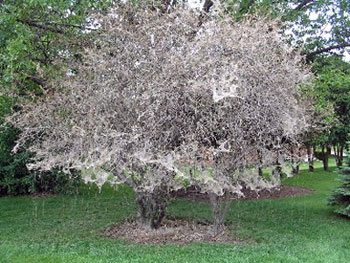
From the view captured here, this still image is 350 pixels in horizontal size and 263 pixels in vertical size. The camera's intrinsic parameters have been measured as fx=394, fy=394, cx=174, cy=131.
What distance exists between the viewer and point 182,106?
211 inches

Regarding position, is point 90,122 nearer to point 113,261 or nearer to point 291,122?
point 113,261

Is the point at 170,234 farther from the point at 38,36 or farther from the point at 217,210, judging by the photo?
the point at 38,36

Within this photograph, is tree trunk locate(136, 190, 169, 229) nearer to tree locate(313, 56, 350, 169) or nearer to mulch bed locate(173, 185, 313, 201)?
mulch bed locate(173, 185, 313, 201)

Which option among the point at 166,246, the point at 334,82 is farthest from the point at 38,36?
the point at 334,82

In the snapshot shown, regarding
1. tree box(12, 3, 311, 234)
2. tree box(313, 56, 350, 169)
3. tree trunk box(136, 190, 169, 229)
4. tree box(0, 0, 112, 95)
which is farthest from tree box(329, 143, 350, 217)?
tree box(0, 0, 112, 95)

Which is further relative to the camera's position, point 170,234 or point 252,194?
point 252,194

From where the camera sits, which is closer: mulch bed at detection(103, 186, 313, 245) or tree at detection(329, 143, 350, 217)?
mulch bed at detection(103, 186, 313, 245)

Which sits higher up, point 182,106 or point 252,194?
point 182,106

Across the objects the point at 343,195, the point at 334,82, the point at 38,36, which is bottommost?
the point at 343,195

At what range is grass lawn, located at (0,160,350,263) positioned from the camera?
17.4 ft

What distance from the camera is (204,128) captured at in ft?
17.3

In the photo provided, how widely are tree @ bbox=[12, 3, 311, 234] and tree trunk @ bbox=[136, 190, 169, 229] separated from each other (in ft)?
1.80

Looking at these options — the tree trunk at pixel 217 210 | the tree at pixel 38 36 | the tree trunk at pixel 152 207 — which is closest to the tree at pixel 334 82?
the tree trunk at pixel 217 210

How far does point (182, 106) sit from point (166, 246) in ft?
6.93
